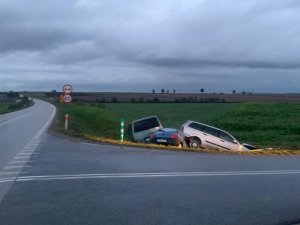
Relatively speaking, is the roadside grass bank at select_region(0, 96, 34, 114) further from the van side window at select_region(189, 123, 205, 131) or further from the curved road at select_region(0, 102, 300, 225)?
the curved road at select_region(0, 102, 300, 225)

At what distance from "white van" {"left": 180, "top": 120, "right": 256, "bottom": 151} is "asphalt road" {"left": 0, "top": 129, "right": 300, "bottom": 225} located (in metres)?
7.03

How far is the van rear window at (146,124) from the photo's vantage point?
26.2 meters

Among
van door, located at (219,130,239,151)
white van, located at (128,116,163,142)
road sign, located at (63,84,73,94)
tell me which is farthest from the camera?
road sign, located at (63,84,73,94)

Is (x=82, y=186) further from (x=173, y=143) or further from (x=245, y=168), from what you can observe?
(x=173, y=143)

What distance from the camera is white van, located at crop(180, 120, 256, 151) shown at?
2305 cm

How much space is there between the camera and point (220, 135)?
23.6 meters

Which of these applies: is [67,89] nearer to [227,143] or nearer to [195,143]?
[195,143]

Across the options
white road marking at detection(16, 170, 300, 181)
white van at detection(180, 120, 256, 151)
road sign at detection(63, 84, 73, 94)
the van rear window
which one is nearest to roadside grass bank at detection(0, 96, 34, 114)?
road sign at detection(63, 84, 73, 94)

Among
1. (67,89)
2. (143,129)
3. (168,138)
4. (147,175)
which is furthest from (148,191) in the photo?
(67,89)

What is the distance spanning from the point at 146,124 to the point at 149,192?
1665 centimetres

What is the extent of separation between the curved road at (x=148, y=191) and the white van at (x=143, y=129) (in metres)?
9.13

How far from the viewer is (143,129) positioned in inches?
1029

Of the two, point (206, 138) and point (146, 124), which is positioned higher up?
point (146, 124)

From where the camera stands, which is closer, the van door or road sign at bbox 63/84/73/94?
the van door
